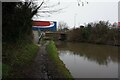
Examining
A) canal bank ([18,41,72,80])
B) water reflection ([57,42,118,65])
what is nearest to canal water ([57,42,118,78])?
water reflection ([57,42,118,65])

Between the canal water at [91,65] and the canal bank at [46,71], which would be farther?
the canal water at [91,65]

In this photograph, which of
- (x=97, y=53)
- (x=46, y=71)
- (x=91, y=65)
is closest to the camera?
(x=46, y=71)

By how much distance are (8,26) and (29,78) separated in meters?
2.99

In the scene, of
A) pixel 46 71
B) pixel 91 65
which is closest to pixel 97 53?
pixel 91 65

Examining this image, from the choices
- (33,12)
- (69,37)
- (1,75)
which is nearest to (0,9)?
(1,75)

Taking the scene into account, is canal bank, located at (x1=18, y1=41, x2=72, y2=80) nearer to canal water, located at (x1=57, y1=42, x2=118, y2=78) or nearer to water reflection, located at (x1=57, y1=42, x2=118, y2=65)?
canal water, located at (x1=57, y1=42, x2=118, y2=78)

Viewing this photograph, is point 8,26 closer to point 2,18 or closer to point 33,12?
point 2,18

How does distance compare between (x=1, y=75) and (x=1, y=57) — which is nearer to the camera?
(x=1, y=75)

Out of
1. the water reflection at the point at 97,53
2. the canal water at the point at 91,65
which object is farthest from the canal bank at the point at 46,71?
the water reflection at the point at 97,53

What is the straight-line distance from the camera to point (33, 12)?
1541cm

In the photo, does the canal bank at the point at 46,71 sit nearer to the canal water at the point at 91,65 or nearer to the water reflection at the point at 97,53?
the canal water at the point at 91,65

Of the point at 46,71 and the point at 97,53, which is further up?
the point at 46,71

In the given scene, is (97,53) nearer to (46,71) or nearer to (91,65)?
(91,65)

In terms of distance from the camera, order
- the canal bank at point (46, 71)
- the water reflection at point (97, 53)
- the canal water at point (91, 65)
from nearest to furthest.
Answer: the canal bank at point (46, 71)
the canal water at point (91, 65)
the water reflection at point (97, 53)
